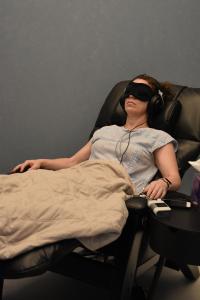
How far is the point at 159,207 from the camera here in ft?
4.02

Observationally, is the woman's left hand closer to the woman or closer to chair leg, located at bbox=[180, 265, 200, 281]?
the woman

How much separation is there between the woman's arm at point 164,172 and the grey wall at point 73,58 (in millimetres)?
774

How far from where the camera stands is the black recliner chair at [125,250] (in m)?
1.05

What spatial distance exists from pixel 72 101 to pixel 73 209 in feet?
4.42

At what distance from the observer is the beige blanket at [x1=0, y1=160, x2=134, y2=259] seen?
1.07 metres

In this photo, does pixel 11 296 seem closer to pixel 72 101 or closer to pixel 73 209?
pixel 73 209

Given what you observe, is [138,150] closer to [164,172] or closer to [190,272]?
[164,172]

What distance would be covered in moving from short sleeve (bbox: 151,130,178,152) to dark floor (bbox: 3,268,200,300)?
0.66m

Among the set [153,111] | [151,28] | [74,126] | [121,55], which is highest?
[151,28]

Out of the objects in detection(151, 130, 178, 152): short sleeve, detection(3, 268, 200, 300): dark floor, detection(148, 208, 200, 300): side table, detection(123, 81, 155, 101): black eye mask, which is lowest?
detection(3, 268, 200, 300): dark floor

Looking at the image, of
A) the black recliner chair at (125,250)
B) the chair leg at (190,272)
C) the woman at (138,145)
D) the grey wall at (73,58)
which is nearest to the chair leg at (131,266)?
the black recliner chair at (125,250)

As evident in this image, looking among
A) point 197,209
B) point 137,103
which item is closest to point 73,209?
point 197,209

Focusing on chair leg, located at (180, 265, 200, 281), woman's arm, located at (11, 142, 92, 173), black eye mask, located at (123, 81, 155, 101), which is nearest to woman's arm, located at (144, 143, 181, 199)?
black eye mask, located at (123, 81, 155, 101)

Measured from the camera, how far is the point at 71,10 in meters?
2.32
